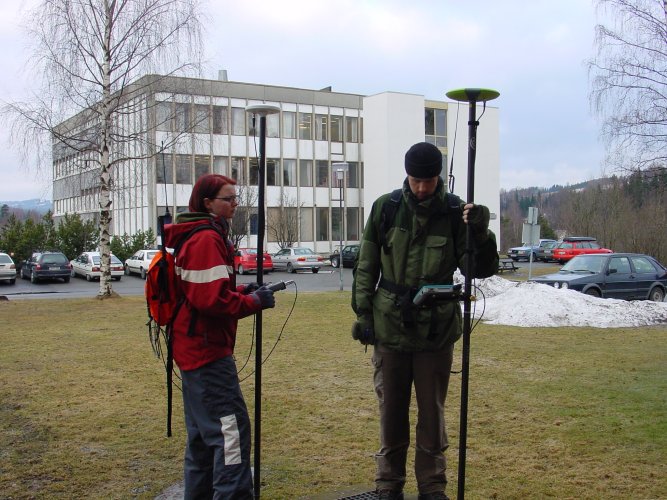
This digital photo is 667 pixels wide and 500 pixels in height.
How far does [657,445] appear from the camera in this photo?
5637 millimetres

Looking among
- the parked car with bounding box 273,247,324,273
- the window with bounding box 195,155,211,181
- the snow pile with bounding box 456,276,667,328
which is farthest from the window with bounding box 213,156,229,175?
the snow pile with bounding box 456,276,667,328

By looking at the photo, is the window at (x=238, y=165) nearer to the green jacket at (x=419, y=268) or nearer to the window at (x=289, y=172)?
the window at (x=289, y=172)

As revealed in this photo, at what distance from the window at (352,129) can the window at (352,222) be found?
5.83 m

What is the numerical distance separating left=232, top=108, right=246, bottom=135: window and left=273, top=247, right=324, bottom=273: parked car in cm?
1387

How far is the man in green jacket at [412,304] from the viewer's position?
13.1 feet

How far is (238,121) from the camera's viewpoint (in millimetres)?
51531

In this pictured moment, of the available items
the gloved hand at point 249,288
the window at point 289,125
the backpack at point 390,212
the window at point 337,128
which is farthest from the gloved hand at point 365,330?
the window at point 337,128

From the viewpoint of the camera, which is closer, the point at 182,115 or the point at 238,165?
the point at 182,115

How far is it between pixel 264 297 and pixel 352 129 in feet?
176

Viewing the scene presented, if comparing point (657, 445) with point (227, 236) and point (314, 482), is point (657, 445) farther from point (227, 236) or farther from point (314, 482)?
point (227, 236)

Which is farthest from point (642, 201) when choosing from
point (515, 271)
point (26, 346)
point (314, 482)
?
point (314, 482)

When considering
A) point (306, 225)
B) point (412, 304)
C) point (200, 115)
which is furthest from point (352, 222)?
point (412, 304)

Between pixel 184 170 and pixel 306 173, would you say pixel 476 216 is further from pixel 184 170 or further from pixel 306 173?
pixel 306 173

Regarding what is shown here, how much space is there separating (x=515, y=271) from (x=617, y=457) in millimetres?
34205
